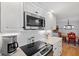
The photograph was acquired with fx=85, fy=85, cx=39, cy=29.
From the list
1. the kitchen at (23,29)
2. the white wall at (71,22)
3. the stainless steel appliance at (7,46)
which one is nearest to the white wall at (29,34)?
the kitchen at (23,29)

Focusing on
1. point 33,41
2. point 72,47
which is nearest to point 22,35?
point 33,41

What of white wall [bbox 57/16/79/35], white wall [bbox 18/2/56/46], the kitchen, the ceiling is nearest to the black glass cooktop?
the kitchen

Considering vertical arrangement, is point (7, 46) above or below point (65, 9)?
below

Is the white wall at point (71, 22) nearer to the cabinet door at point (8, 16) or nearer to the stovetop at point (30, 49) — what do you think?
the stovetop at point (30, 49)

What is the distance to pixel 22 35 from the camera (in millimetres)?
1759

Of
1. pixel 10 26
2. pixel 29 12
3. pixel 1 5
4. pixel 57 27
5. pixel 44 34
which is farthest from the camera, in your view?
pixel 44 34

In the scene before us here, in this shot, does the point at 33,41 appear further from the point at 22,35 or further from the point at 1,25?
the point at 1,25

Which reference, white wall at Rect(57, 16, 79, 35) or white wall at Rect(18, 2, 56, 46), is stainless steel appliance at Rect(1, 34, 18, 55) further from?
white wall at Rect(57, 16, 79, 35)

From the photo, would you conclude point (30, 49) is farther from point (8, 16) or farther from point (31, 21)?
point (8, 16)

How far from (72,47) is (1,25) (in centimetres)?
236

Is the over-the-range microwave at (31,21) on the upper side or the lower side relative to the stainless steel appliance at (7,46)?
upper

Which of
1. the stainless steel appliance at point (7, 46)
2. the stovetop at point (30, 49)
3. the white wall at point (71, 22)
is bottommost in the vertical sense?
the stovetop at point (30, 49)

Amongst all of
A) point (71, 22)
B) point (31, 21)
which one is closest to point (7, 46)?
point (31, 21)

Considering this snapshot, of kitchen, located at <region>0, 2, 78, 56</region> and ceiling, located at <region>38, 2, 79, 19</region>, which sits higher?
ceiling, located at <region>38, 2, 79, 19</region>
